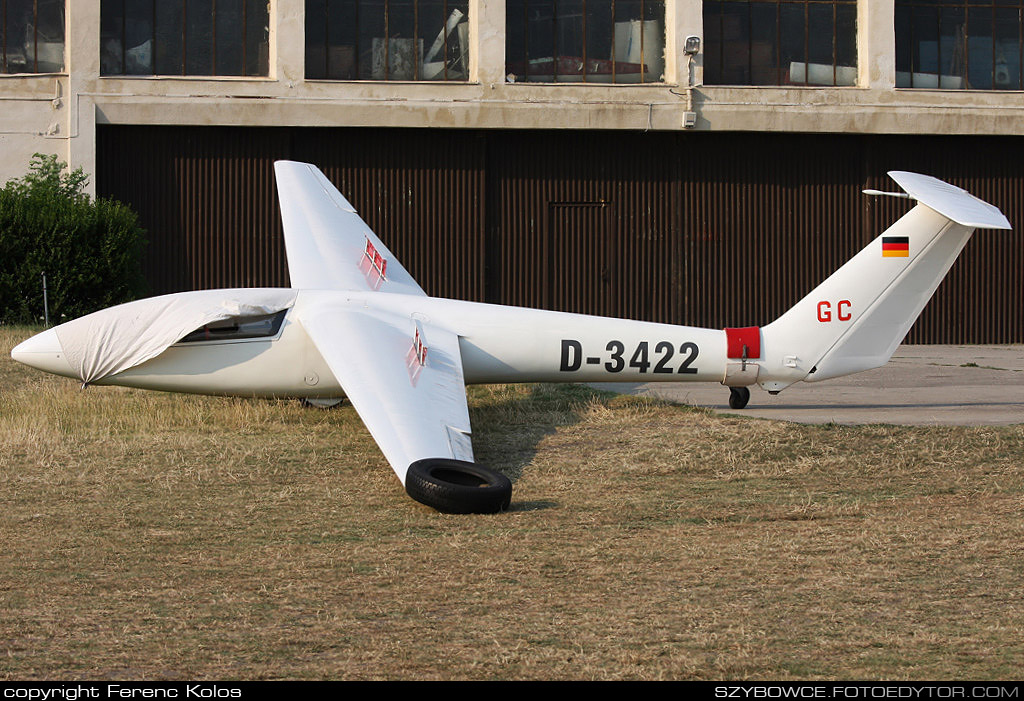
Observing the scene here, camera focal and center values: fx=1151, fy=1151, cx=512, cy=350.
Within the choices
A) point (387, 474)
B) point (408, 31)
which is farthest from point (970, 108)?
point (387, 474)

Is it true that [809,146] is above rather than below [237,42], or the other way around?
below

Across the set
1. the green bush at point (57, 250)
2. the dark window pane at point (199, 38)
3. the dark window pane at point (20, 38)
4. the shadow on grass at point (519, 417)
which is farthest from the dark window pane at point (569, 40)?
the shadow on grass at point (519, 417)

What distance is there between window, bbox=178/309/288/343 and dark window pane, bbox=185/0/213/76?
15.8 metres

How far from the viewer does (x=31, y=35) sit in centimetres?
2694

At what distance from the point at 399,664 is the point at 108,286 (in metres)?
22.6

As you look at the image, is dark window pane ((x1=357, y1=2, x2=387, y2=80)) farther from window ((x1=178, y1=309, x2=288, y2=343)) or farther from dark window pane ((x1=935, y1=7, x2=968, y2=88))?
window ((x1=178, y1=309, x2=288, y2=343))

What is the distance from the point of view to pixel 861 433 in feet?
41.5

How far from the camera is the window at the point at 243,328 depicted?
13016mm

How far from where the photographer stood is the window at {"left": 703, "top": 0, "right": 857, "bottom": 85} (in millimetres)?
27984

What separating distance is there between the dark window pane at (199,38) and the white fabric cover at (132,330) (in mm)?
15503

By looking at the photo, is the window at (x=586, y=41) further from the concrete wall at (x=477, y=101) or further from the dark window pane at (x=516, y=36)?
the concrete wall at (x=477, y=101)

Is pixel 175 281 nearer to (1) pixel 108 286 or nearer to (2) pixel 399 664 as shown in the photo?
(1) pixel 108 286

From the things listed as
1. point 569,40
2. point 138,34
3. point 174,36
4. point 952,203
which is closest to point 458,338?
point 952,203
